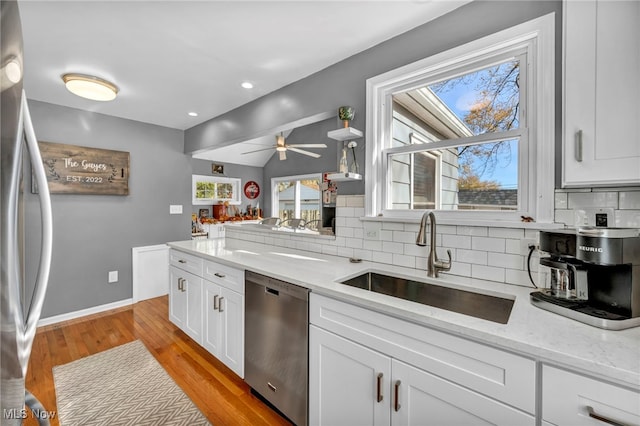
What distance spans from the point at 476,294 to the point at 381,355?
1.90 feet

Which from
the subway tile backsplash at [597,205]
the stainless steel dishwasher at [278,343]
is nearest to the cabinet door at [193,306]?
the stainless steel dishwasher at [278,343]

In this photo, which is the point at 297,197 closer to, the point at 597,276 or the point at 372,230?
the point at 372,230

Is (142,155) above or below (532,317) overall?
above

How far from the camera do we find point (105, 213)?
11.1 feet

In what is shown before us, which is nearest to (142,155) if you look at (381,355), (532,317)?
(381,355)

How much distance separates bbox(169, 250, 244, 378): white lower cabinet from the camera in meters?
1.93

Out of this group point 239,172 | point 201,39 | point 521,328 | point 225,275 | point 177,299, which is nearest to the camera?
point 521,328

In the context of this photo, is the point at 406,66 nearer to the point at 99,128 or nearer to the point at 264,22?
the point at 264,22

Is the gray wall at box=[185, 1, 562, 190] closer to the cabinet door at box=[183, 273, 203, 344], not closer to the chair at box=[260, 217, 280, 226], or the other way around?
the chair at box=[260, 217, 280, 226]

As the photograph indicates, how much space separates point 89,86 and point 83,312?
8.34ft

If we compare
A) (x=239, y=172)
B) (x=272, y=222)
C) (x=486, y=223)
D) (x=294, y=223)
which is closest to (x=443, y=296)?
(x=486, y=223)

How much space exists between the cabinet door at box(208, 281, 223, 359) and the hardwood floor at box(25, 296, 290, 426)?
0.65 feet

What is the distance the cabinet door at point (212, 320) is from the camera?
210 cm

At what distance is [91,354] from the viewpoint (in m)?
2.44
